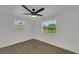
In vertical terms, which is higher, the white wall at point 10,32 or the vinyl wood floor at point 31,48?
the white wall at point 10,32

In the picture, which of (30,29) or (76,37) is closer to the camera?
(30,29)

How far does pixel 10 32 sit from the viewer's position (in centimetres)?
189

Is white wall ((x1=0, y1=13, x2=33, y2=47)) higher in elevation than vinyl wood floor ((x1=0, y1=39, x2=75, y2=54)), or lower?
higher

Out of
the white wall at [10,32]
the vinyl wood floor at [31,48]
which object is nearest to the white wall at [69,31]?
the vinyl wood floor at [31,48]

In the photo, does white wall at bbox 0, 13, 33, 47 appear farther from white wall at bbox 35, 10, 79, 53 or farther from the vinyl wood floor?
white wall at bbox 35, 10, 79, 53

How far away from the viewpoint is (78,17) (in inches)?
94.5

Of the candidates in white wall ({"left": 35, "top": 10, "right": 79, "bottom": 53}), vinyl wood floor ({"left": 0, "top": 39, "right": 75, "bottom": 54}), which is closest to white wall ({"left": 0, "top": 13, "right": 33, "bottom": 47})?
vinyl wood floor ({"left": 0, "top": 39, "right": 75, "bottom": 54})

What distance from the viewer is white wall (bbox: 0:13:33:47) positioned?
1.81 meters

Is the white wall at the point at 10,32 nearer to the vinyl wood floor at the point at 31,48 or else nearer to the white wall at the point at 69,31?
the vinyl wood floor at the point at 31,48

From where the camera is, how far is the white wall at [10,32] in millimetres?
1812

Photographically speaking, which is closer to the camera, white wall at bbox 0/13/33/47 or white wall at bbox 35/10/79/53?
white wall at bbox 0/13/33/47
